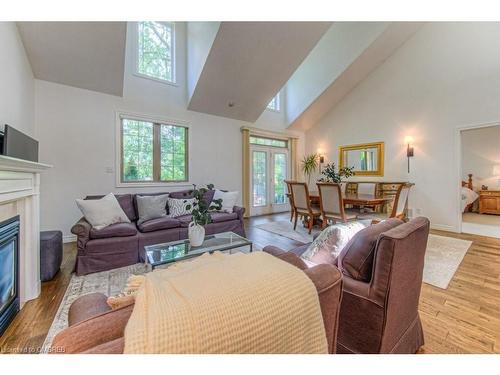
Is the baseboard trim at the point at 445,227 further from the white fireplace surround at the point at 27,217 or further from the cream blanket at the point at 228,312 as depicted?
the white fireplace surround at the point at 27,217

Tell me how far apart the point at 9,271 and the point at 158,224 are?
1.39 meters

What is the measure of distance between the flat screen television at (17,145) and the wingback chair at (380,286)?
2.28 m

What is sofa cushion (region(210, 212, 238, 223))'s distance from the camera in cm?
340

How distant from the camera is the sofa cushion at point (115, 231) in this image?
2492 mm

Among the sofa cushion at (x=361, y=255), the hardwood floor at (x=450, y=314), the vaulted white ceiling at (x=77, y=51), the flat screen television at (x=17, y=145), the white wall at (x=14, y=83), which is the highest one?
the vaulted white ceiling at (x=77, y=51)

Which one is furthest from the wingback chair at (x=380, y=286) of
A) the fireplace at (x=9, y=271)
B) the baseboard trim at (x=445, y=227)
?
the baseboard trim at (x=445, y=227)

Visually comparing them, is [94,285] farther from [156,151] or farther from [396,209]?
[396,209]

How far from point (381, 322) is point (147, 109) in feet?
15.3

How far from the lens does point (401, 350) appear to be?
1.20 meters

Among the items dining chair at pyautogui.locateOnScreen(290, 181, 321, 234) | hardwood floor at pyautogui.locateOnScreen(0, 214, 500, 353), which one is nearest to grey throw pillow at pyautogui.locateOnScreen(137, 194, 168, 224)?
hardwood floor at pyautogui.locateOnScreen(0, 214, 500, 353)

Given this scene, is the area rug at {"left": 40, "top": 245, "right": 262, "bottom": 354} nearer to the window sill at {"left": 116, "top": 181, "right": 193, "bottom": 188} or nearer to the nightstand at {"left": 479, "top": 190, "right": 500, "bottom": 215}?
the window sill at {"left": 116, "top": 181, "right": 193, "bottom": 188}

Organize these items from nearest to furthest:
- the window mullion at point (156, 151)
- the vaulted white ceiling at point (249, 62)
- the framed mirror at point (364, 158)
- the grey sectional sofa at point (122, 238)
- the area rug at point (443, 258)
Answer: the area rug at point (443, 258) < the grey sectional sofa at point (122, 238) < the vaulted white ceiling at point (249, 62) < the window mullion at point (156, 151) < the framed mirror at point (364, 158)
